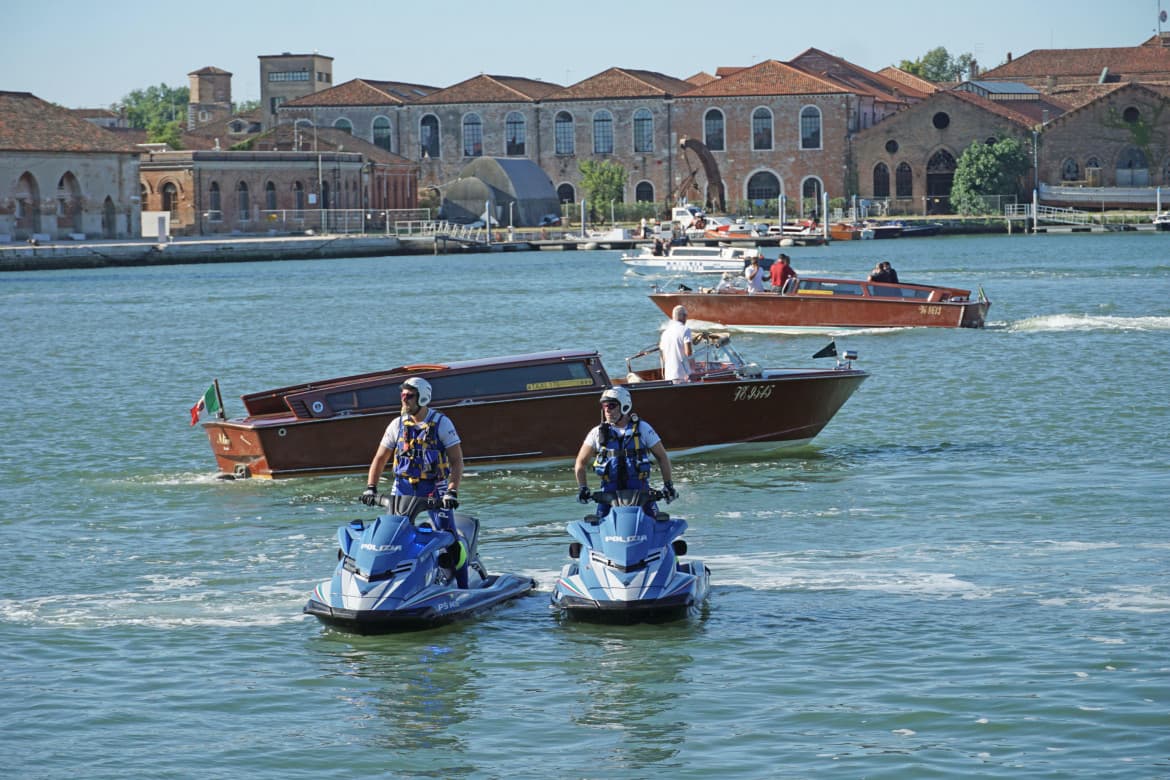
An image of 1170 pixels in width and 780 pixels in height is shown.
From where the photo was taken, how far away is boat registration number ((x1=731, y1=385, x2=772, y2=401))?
1967cm

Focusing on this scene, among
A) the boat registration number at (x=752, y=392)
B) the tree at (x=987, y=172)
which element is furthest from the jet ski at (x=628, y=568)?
the tree at (x=987, y=172)

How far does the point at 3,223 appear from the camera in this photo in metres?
82.1

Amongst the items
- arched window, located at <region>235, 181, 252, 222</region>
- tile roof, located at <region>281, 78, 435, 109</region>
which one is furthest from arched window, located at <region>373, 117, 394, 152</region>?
arched window, located at <region>235, 181, 252, 222</region>

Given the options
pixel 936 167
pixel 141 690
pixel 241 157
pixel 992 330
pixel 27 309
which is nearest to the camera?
pixel 141 690

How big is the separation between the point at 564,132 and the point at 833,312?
73021 millimetres

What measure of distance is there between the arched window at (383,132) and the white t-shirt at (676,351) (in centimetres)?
9236

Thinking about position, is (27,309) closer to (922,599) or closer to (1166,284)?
(1166,284)

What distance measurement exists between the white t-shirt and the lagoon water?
1065mm

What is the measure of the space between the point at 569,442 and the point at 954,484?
417cm

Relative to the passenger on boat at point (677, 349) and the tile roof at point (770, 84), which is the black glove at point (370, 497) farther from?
the tile roof at point (770, 84)

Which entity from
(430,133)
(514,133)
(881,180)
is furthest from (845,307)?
(430,133)

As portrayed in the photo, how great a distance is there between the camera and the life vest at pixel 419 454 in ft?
38.7

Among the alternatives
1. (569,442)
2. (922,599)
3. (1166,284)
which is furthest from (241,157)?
(922,599)

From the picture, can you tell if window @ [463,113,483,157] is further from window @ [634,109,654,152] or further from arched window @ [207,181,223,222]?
arched window @ [207,181,223,222]
